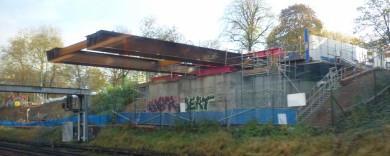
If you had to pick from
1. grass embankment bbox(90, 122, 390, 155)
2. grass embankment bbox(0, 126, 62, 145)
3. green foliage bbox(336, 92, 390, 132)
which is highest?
green foliage bbox(336, 92, 390, 132)

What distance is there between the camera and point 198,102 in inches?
1190

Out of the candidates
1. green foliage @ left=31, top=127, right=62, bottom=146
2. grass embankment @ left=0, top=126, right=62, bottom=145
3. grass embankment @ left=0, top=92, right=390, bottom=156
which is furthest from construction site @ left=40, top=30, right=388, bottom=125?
grass embankment @ left=0, top=126, right=62, bottom=145

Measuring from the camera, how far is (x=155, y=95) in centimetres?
3472

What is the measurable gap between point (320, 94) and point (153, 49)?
438 inches

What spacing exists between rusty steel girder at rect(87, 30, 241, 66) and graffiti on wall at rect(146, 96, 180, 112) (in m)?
5.87

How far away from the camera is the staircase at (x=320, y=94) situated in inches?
899

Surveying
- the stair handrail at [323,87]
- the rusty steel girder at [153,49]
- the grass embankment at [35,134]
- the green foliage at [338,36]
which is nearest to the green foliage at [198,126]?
the rusty steel girder at [153,49]

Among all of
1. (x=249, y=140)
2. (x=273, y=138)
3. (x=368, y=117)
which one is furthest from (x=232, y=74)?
(x=368, y=117)

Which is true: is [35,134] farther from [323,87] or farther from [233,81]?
[323,87]

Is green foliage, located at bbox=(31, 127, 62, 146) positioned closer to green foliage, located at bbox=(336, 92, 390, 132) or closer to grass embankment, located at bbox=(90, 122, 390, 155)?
grass embankment, located at bbox=(90, 122, 390, 155)

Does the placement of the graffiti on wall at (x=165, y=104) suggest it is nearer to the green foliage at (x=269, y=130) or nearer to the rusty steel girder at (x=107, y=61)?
the rusty steel girder at (x=107, y=61)

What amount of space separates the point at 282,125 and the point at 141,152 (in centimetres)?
790

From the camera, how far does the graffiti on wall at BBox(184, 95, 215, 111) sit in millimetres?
29359

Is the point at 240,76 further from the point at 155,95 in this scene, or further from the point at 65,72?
the point at 65,72
